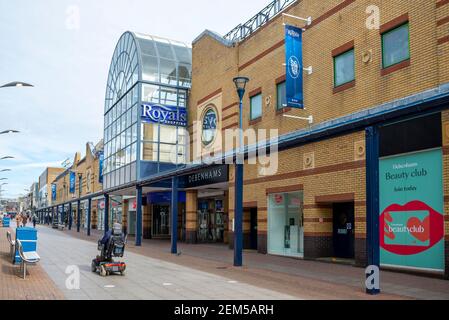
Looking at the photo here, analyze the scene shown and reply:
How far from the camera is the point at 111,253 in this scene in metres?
13.4

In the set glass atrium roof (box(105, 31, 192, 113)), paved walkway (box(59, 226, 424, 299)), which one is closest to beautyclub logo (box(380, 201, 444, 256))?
paved walkway (box(59, 226, 424, 299))

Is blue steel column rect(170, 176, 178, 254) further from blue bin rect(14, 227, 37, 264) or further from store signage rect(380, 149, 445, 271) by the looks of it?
store signage rect(380, 149, 445, 271)

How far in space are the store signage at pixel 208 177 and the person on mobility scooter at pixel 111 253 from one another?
11.9 meters

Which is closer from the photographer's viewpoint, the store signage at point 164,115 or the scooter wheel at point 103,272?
the scooter wheel at point 103,272

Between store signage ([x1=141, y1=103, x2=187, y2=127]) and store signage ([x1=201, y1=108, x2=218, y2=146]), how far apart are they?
3.69 meters

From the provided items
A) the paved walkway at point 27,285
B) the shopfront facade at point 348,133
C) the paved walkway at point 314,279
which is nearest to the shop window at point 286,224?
the shopfront facade at point 348,133

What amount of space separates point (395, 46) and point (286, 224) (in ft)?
29.5

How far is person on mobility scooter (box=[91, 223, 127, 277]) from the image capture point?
13.0 meters

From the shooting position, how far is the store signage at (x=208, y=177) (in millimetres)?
25094

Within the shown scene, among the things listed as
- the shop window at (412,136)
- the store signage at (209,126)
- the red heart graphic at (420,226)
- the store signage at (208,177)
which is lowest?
the red heart graphic at (420,226)

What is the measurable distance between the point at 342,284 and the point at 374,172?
9.87ft

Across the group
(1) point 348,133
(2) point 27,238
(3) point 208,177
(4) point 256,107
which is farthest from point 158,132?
(1) point 348,133

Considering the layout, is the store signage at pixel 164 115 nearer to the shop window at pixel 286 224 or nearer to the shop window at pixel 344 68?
the shop window at pixel 286 224
